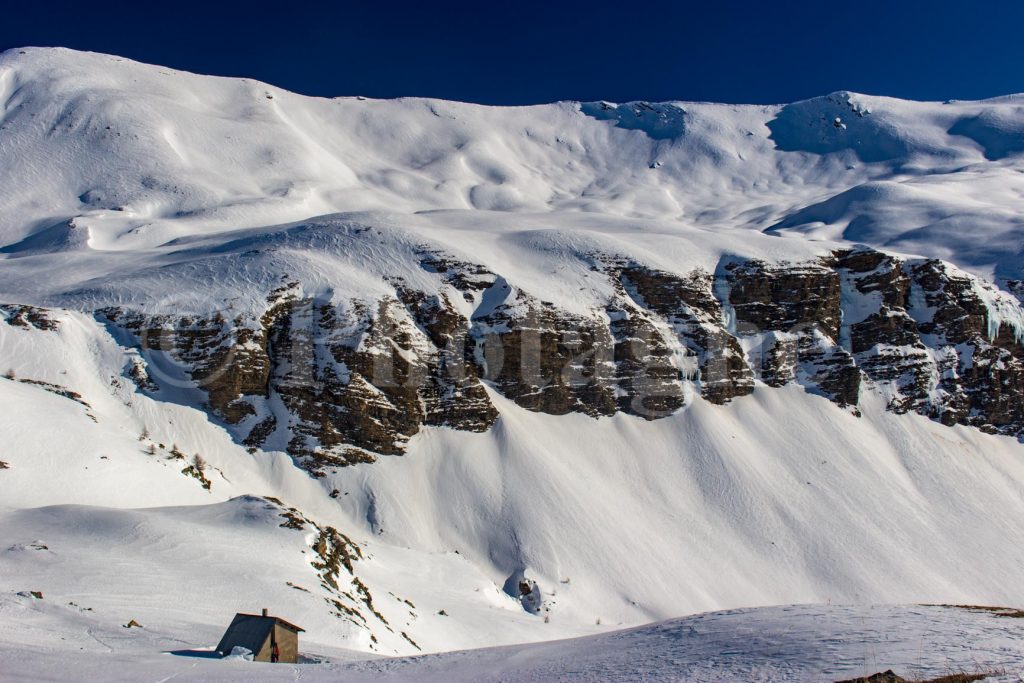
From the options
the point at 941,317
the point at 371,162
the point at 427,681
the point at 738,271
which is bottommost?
the point at 427,681

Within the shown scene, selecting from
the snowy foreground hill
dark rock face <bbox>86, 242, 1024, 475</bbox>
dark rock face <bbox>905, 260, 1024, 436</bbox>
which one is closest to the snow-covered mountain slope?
the snowy foreground hill

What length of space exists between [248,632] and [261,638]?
0.52 meters

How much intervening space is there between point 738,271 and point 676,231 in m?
14.0

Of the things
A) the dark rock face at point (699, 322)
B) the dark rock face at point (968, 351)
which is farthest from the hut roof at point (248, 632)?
the dark rock face at point (968, 351)

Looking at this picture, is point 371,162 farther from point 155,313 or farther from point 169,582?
point 169,582

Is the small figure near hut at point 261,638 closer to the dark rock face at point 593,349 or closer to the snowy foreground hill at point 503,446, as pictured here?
the snowy foreground hill at point 503,446

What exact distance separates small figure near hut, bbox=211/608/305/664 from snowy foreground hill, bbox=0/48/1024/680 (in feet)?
3.83

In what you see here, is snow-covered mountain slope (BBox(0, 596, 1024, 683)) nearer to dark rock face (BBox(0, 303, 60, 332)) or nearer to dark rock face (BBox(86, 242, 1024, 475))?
dark rock face (BBox(86, 242, 1024, 475))

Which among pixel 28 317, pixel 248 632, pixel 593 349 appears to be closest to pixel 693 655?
pixel 248 632

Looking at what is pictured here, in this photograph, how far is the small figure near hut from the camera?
18.3m

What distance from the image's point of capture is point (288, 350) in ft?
166

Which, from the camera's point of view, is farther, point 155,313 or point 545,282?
point 545,282

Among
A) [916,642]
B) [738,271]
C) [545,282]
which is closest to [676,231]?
[738,271]

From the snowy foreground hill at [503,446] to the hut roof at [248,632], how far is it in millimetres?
1087
